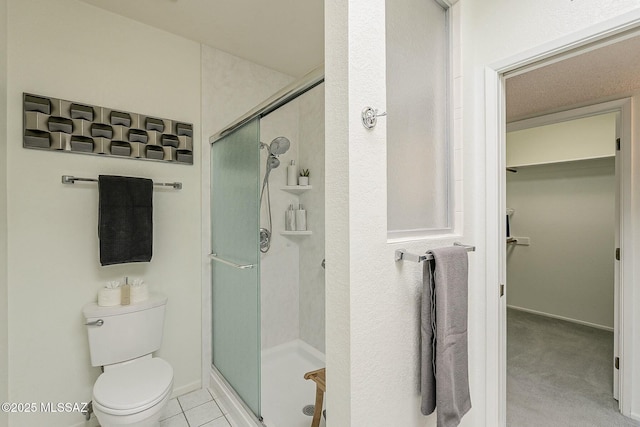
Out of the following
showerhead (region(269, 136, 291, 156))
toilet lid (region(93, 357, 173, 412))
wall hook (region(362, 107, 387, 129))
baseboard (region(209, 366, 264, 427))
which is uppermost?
showerhead (region(269, 136, 291, 156))

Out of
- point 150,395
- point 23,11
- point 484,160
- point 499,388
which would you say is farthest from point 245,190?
point 499,388

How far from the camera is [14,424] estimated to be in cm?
158

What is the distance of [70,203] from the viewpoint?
1.74 m

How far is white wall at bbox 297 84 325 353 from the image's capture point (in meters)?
2.47

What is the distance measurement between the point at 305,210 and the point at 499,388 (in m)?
1.82

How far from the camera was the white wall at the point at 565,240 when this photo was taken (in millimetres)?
3215

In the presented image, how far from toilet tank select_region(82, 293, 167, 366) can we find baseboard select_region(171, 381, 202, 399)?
1.54 feet

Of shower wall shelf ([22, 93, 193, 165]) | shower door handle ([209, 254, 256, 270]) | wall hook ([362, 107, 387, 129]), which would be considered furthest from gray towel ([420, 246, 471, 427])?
shower wall shelf ([22, 93, 193, 165])

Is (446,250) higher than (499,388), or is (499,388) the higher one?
(446,250)

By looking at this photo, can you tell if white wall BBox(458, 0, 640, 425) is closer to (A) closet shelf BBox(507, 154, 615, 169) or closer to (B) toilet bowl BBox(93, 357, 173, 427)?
(B) toilet bowl BBox(93, 357, 173, 427)

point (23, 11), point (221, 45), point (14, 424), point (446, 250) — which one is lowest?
point (14, 424)

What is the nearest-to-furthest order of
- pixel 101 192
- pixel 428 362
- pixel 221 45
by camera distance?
pixel 428 362 → pixel 101 192 → pixel 221 45

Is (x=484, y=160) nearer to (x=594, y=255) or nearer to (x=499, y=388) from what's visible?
(x=499, y=388)

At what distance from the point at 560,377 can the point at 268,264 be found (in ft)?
8.31
